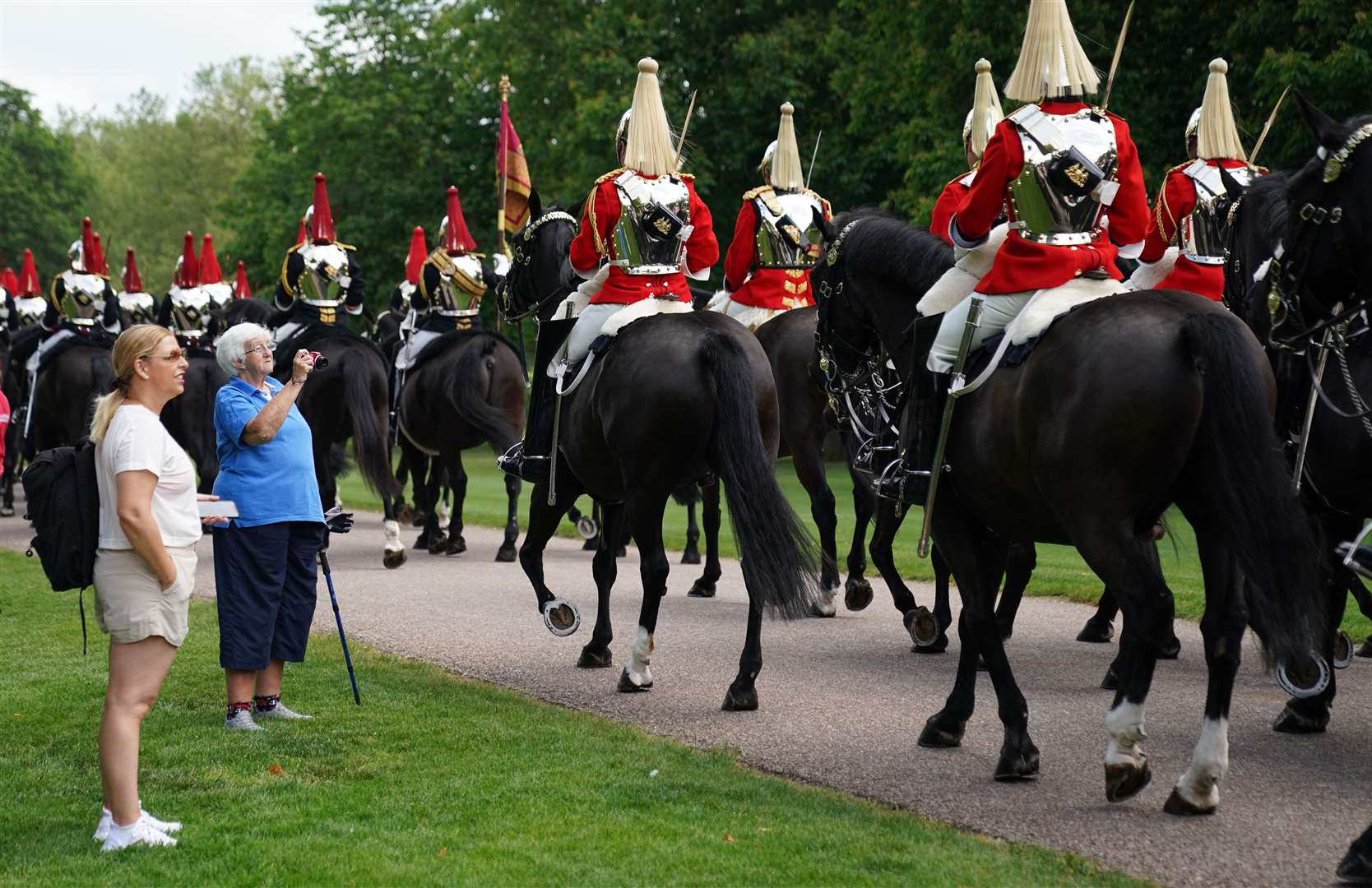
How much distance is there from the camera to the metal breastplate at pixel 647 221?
30.2 feet

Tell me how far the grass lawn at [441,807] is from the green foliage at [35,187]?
2098 inches

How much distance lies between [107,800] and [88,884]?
0.49 metres

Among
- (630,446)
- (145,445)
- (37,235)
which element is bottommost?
(37,235)

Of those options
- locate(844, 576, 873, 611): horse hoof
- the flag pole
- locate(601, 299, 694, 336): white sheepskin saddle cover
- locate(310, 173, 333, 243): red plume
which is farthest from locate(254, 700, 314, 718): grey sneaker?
locate(310, 173, 333, 243): red plume

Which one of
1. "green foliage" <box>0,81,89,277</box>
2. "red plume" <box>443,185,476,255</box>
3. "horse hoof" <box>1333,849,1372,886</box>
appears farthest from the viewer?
"green foliage" <box>0,81,89,277</box>

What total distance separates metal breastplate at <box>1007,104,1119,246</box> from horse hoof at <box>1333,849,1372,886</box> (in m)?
2.79

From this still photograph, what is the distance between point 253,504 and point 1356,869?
16.3 ft

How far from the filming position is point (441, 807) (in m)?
6.10

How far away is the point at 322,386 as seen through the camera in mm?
14656

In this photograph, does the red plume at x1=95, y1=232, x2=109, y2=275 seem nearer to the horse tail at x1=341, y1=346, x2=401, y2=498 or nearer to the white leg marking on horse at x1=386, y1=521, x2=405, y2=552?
the horse tail at x1=341, y1=346, x2=401, y2=498

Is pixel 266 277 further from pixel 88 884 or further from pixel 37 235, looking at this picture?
pixel 88 884

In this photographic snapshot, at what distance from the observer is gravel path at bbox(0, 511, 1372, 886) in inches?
221

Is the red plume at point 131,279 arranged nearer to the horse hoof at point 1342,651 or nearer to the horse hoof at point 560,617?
the horse hoof at point 560,617

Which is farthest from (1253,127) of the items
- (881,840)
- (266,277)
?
(266,277)
